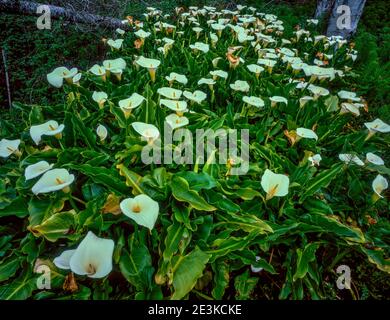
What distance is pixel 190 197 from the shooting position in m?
1.77

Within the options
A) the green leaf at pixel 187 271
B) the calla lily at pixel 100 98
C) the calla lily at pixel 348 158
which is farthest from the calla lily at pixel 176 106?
the calla lily at pixel 348 158

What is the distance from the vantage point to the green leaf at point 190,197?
175 centimetres

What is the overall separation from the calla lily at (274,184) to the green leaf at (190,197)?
365mm

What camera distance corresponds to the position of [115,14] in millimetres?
6336

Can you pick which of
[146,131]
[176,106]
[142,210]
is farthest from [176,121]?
[142,210]

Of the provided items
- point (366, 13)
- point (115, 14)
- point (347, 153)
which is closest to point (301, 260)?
point (347, 153)

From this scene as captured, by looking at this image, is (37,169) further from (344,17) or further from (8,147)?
(344,17)

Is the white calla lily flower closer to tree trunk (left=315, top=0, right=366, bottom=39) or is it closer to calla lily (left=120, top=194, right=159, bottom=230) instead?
calla lily (left=120, top=194, right=159, bottom=230)

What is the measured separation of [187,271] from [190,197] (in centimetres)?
41

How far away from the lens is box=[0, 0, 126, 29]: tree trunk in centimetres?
455

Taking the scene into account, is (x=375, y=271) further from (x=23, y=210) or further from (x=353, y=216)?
(x=23, y=210)

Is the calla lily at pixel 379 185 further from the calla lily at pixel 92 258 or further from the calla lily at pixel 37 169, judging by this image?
A: the calla lily at pixel 37 169

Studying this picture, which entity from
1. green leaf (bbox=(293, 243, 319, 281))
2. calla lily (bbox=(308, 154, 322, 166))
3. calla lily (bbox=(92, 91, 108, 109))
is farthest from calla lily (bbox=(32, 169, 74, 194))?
calla lily (bbox=(308, 154, 322, 166))

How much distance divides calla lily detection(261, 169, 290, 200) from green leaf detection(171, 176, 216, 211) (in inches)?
14.4
